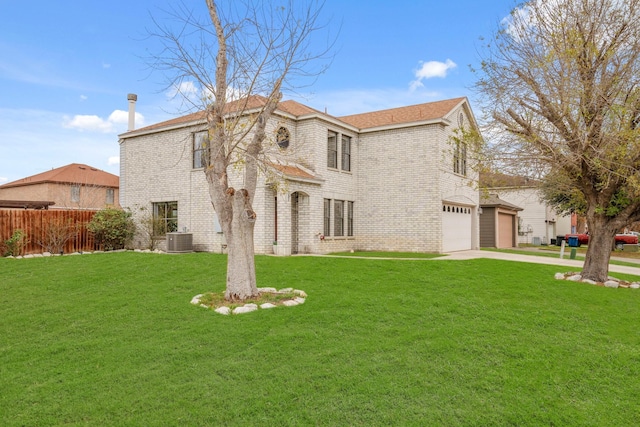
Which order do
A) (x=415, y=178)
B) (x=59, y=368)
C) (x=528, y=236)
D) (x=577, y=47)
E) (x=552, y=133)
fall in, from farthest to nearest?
(x=528, y=236) < (x=415, y=178) < (x=552, y=133) < (x=577, y=47) < (x=59, y=368)

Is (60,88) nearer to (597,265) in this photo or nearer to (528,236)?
(597,265)

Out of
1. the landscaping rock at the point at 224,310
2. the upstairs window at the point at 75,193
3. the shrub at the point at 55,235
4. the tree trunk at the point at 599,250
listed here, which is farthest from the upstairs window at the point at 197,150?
the upstairs window at the point at 75,193

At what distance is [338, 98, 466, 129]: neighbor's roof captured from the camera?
1923 centimetres

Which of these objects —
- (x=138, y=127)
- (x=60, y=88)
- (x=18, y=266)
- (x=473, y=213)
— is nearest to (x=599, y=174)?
(x=473, y=213)

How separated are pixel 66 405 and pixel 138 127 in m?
19.7

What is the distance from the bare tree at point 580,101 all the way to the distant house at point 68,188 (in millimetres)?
28478

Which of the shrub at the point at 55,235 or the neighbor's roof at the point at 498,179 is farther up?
the neighbor's roof at the point at 498,179

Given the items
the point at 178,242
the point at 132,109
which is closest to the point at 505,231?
the point at 178,242

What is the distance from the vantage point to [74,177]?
35.1m

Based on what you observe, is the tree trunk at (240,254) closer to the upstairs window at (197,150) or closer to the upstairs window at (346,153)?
the upstairs window at (197,150)

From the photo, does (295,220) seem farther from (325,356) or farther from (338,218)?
(325,356)

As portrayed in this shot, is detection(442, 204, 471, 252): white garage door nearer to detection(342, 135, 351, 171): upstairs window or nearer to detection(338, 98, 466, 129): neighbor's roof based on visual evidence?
detection(338, 98, 466, 129): neighbor's roof

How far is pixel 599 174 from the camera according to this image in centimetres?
1181

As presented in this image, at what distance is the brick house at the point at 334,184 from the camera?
57.0 feet
